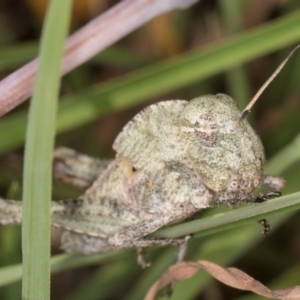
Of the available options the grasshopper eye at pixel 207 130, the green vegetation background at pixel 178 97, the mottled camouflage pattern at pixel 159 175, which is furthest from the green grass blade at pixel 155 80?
the grasshopper eye at pixel 207 130

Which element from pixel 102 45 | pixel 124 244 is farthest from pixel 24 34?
pixel 124 244

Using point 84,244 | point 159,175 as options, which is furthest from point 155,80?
point 84,244

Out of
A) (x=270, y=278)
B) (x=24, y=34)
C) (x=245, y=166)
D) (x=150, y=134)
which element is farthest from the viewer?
(x=24, y=34)

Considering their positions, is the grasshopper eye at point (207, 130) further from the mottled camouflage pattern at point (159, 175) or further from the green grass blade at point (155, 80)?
the green grass blade at point (155, 80)

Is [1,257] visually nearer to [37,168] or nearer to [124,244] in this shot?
[124,244]

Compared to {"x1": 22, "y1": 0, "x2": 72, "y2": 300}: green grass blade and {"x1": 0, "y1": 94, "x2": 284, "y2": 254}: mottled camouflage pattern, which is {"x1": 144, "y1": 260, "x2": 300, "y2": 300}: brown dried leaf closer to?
{"x1": 0, "y1": 94, "x2": 284, "y2": 254}: mottled camouflage pattern
